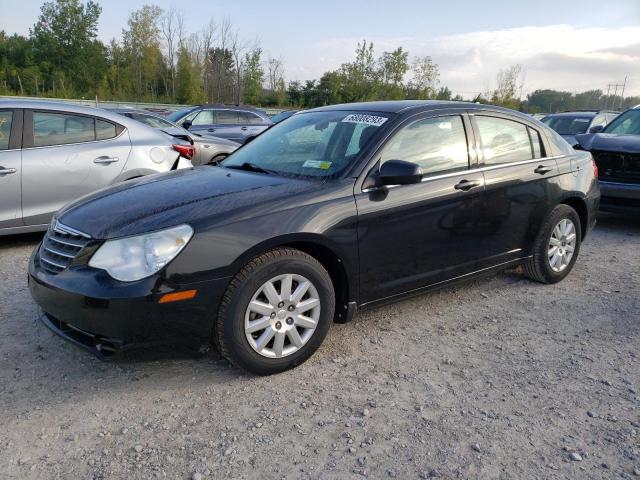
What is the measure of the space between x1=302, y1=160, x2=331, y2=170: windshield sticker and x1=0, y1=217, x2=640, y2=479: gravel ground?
116 centimetres

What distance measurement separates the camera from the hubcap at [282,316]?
9.95 feet

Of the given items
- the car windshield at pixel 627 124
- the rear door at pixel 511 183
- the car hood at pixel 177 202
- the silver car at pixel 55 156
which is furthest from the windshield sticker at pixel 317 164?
the car windshield at pixel 627 124

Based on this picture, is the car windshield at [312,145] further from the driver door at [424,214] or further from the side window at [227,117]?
the side window at [227,117]

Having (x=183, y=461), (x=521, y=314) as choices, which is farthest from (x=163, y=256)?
(x=521, y=314)

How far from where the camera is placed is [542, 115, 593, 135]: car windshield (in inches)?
477

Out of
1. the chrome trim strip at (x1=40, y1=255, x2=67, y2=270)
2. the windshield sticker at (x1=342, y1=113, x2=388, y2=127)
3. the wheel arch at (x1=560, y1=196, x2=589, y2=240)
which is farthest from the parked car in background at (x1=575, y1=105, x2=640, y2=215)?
the chrome trim strip at (x1=40, y1=255, x2=67, y2=270)

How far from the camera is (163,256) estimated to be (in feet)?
9.11

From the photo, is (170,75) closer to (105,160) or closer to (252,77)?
(252,77)

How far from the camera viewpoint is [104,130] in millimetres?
5930

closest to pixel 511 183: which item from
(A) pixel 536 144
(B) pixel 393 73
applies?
(A) pixel 536 144

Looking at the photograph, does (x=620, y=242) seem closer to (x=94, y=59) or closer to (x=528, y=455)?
(x=528, y=455)

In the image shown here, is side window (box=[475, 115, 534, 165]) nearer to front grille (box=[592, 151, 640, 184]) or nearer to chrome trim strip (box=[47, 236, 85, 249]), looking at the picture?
chrome trim strip (box=[47, 236, 85, 249])

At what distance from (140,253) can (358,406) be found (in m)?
1.40

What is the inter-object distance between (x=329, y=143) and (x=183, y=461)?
2307 millimetres
